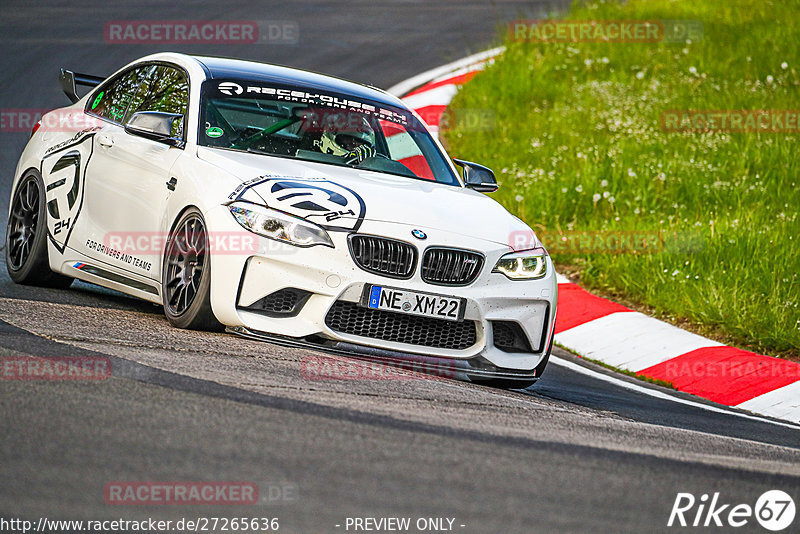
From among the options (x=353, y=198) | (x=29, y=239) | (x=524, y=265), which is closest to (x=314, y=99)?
(x=353, y=198)

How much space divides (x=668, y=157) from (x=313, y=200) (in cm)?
681

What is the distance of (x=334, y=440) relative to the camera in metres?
4.22

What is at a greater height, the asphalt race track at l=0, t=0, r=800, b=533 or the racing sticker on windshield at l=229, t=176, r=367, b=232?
the racing sticker on windshield at l=229, t=176, r=367, b=232

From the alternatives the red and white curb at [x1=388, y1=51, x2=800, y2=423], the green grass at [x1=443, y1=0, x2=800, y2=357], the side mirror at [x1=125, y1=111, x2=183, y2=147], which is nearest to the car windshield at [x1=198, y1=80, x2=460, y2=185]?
the side mirror at [x1=125, y1=111, x2=183, y2=147]

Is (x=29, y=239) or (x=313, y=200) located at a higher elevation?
(x=313, y=200)

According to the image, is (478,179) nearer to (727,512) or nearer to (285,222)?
(285,222)

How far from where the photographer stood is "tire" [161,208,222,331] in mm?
6160

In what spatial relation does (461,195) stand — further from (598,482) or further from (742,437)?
(598,482)

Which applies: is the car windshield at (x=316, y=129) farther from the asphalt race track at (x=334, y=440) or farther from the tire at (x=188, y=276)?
the asphalt race track at (x=334, y=440)

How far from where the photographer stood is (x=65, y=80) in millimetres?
8430

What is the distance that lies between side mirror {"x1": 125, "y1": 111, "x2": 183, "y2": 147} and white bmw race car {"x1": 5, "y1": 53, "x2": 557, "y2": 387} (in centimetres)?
1

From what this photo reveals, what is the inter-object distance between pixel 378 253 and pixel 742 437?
6.67ft

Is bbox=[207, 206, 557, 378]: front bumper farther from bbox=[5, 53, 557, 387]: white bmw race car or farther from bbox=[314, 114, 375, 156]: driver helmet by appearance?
bbox=[314, 114, 375, 156]: driver helmet

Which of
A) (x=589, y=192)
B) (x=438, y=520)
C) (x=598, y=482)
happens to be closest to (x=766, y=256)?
(x=589, y=192)
